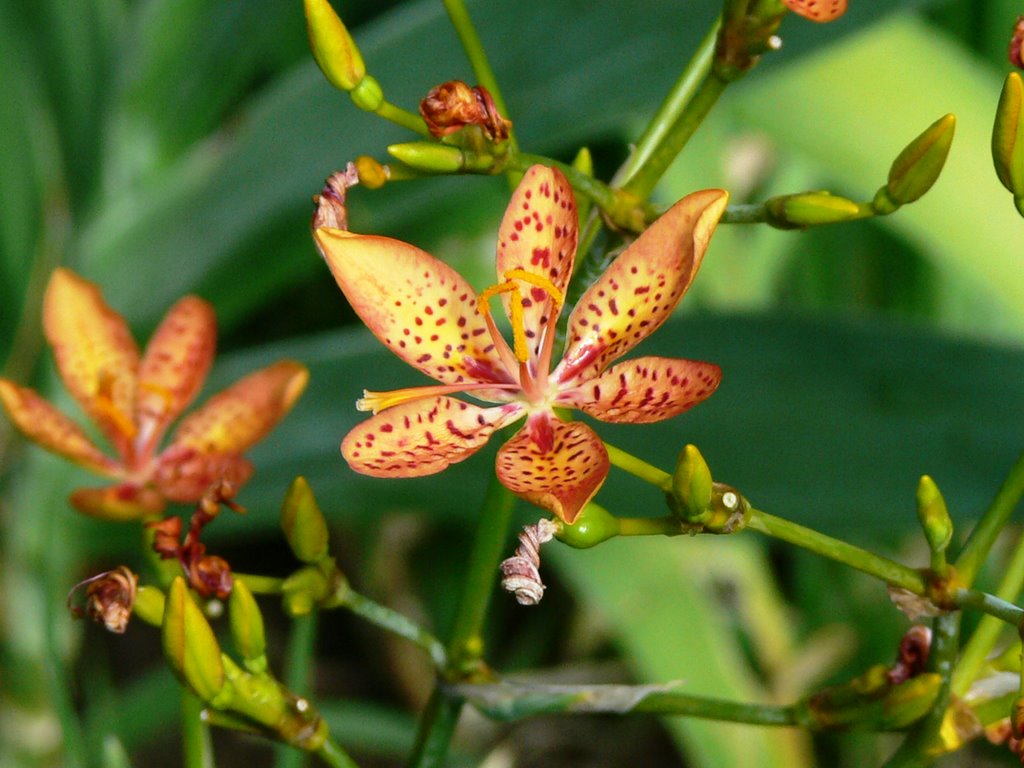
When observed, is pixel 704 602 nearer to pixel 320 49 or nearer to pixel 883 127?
pixel 883 127

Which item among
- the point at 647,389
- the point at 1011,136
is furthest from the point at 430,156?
the point at 1011,136

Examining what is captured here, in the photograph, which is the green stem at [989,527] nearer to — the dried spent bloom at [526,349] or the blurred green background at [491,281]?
the dried spent bloom at [526,349]

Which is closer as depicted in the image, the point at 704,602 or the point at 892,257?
the point at 704,602

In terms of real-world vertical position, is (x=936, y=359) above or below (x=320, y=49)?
below

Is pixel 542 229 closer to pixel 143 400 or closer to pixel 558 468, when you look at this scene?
pixel 558 468

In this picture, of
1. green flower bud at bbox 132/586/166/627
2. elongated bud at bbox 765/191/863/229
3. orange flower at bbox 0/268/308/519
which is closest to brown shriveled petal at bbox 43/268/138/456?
orange flower at bbox 0/268/308/519

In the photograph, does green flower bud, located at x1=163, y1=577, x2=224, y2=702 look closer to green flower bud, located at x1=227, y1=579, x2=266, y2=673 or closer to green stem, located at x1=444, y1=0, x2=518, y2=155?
green flower bud, located at x1=227, y1=579, x2=266, y2=673

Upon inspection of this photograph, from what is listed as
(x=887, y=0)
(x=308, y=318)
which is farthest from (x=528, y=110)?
(x=308, y=318)
